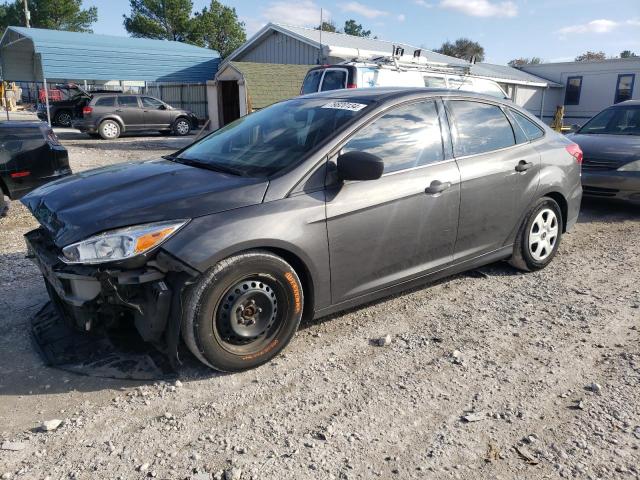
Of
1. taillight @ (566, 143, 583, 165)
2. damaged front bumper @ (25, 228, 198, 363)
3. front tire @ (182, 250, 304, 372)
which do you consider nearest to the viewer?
damaged front bumper @ (25, 228, 198, 363)

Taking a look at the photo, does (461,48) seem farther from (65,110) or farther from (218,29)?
(65,110)

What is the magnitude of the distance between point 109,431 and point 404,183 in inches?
94.7

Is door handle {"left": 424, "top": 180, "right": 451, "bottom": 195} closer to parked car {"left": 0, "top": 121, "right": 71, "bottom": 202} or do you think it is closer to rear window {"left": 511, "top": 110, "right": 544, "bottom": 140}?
rear window {"left": 511, "top": 110, "right": 544, "bottom": 140}

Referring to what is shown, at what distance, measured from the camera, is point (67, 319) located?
3.40m

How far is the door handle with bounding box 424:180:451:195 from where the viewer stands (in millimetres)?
3788

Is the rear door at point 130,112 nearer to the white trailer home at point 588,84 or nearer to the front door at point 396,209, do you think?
the front door at point 396,209

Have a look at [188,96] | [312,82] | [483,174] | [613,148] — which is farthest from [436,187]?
[188,96]

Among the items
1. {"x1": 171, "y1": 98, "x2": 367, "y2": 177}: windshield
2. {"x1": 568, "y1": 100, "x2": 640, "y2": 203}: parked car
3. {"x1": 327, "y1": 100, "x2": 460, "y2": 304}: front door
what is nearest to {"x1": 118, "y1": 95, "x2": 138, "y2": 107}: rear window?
{"x1": 568, "y1": 100, "x2": 640, "y2": 203}: parked car

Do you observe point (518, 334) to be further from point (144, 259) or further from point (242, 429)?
point (144, 259)

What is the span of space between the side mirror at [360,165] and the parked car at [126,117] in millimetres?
17551

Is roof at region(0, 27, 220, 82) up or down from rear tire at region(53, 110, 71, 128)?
up

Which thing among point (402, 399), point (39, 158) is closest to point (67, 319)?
point (402, 399)

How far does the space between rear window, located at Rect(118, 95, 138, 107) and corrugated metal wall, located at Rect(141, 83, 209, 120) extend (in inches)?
213

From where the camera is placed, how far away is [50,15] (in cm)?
5731
